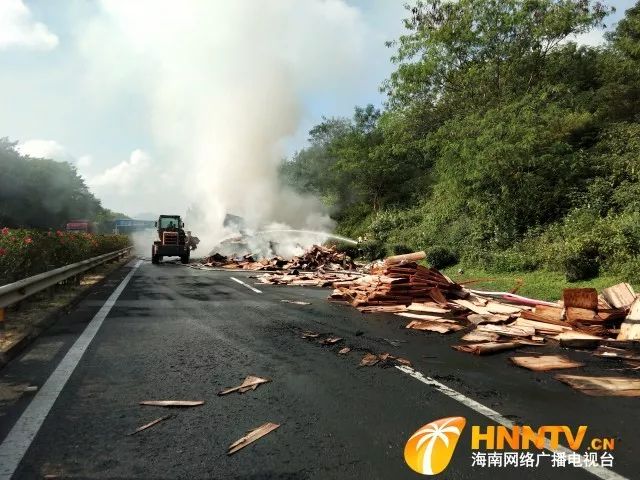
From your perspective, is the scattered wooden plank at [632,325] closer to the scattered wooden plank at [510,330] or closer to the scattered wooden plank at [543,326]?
the scattered wooden plank at [543,326]

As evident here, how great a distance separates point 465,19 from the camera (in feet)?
74.4

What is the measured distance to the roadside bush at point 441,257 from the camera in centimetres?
2033

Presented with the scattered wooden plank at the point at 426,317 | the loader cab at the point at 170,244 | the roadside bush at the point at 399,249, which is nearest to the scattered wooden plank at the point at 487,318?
the scattered wooden plank at the point at 426,317

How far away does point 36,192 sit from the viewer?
6244cm

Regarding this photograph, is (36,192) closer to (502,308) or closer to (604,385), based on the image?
(502,308)

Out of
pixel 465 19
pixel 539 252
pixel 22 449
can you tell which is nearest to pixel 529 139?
pixel 539 252

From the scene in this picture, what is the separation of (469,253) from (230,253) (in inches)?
544

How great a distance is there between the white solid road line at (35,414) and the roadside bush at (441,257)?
15704mm

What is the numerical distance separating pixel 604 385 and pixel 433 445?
2.56 m

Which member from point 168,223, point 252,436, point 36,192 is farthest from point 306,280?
point 36,192

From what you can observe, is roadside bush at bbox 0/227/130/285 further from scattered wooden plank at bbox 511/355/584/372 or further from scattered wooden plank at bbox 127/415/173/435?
scattered wooden plank at bbox 511/355/584/372

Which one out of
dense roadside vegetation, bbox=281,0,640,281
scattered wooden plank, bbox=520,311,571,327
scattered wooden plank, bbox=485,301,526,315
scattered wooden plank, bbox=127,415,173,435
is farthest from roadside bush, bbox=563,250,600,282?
scattered wooden plank, bbox=127,415,173,435

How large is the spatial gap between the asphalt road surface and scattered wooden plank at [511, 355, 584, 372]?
0.46 feet

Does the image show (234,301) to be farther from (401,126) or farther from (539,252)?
(401,126)
